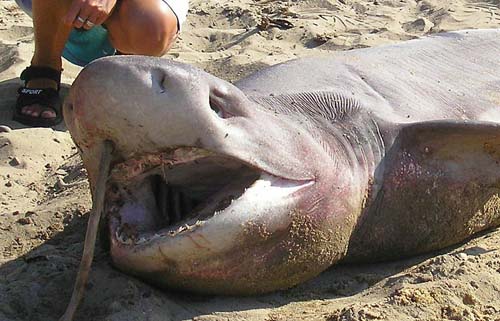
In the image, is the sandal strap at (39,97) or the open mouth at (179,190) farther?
the sandal strap at (39,97)

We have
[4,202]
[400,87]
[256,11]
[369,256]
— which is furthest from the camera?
[256,11]

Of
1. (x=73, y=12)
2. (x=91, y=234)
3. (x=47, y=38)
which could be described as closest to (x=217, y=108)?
(x=91, y=234)

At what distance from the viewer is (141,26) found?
4.14 metres

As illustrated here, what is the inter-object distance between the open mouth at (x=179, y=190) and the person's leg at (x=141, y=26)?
1899 mm

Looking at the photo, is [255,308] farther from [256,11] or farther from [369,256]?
[256,11]

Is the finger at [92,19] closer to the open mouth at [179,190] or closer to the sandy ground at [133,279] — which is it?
the sandy ground at [133,279]

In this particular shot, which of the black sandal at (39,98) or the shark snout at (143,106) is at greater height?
the shark snout at (143,106)

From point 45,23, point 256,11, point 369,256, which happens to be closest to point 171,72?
point 369,256

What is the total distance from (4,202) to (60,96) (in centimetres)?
123

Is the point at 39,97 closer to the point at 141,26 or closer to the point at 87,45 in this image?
the point at 87,45

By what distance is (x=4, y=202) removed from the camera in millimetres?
3312

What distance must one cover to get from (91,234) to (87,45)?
244 centimetres

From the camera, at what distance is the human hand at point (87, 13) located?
3.73 meters

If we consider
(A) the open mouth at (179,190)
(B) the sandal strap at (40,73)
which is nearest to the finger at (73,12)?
(B) the sandal strap at (40,73)
